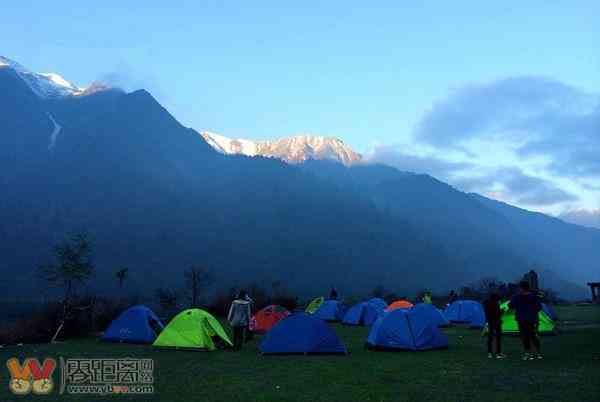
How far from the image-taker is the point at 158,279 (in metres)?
109

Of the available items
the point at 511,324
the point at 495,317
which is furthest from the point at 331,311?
the point at 495,317

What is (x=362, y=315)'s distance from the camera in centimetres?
3061

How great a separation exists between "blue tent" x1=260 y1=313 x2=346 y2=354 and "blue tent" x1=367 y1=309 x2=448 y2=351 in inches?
68.6

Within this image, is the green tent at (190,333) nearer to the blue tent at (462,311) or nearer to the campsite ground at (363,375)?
the campsite ground at (363,375)

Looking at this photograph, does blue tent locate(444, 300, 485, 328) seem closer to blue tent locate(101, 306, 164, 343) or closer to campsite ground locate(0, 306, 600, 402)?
campsite ground locate(0, 306, 600, 402)

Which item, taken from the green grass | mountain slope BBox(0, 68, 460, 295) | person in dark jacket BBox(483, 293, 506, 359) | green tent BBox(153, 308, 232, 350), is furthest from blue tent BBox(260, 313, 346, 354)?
mountain slope BBox(0, 68, 460, 295)

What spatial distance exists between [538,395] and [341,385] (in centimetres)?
371

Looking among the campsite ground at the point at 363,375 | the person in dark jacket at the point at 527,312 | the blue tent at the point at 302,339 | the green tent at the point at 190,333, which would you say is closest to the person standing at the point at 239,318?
the campsite ground at the point at 363,375

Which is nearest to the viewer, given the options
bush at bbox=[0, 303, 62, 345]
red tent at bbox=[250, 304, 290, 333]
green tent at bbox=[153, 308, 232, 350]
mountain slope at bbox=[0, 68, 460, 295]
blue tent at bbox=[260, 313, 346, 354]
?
blue tent at bbox=[260, 313, 346, 354]

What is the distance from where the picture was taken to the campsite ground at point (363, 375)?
10484 mm

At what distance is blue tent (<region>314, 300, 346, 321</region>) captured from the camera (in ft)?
111

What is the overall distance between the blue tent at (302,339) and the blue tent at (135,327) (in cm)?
552

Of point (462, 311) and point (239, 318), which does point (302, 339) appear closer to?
point (239, 318)

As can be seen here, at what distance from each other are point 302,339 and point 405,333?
3366 millimetres
